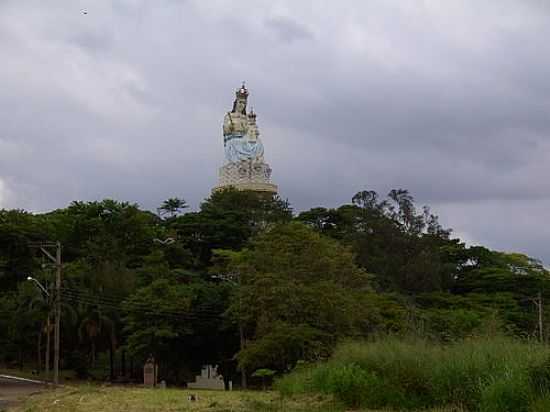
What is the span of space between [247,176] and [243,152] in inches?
85.9

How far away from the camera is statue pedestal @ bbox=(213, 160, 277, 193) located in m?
72.8

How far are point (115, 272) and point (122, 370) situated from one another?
6.07m

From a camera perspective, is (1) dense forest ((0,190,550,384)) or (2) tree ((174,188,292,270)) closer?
(1) dense forest ((0,190,550,384))

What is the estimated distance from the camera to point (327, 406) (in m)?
18.5

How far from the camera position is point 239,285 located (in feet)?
140

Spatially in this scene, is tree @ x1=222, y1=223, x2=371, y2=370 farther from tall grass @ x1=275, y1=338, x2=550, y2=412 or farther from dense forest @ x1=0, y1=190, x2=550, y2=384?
tall grass @ x1=275, y1=338, x2=550, y2=412

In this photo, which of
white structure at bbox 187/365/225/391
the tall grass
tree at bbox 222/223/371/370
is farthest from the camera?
white structure at bbox 187/365/225/391

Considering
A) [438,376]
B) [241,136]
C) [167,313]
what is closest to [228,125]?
[241,136]

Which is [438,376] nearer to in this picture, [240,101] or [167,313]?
[167,313]

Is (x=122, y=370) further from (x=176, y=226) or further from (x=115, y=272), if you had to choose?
(x=176, y=226)

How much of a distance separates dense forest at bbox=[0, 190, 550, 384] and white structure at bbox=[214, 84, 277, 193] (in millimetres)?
3847

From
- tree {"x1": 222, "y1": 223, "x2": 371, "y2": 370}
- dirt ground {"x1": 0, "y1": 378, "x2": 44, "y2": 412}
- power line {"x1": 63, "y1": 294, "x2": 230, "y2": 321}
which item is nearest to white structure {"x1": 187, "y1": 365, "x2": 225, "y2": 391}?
power line {"x1": 63, "y1": 294, "x2": 230, "y2": 321}

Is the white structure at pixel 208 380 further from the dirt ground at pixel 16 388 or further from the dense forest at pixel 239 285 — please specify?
the dirt ground at pixel 16 388

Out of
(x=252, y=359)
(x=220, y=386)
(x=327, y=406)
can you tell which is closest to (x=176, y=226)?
(x=220, y=386)
